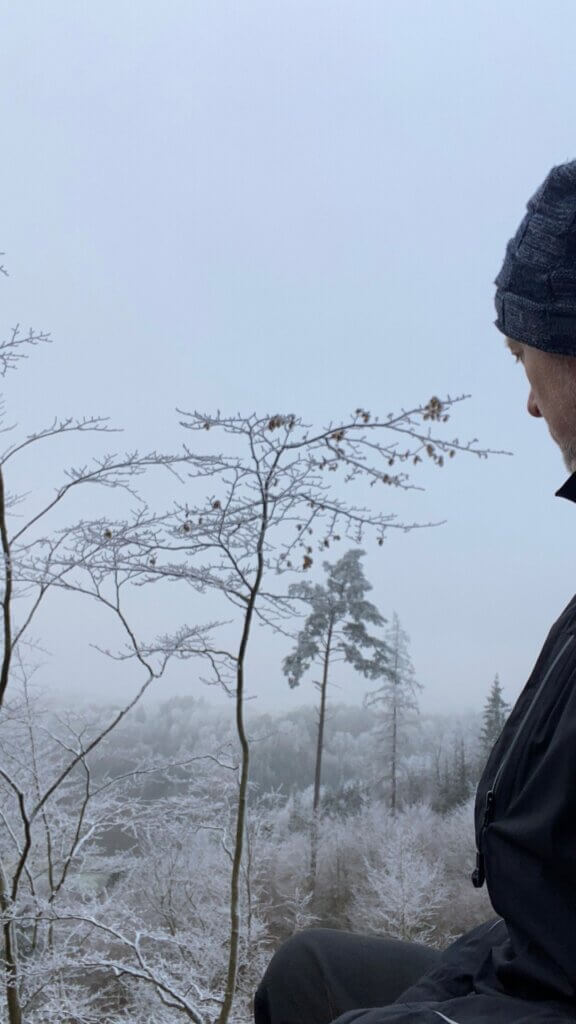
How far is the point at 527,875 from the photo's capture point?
0.59m

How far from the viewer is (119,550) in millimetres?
2404

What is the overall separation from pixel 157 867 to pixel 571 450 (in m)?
6.37

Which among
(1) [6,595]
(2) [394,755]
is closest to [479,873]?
(1) [6,595]

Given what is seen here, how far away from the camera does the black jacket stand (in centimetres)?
56

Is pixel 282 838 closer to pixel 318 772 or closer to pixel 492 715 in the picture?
pixel 318 772

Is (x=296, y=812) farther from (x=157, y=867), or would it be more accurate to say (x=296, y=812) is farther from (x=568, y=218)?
(x=568, y=218)

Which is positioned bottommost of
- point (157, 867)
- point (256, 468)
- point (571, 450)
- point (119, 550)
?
point (157, 867)

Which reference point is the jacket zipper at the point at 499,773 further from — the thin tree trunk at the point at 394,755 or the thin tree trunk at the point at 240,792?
the thin tree trunk at the point at 394,755

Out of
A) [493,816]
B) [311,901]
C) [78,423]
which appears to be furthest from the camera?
[311,901]

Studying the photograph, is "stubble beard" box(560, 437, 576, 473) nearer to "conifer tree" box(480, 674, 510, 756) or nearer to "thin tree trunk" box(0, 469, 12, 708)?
"thin tree trunk" box(0, 469, 12, 708)

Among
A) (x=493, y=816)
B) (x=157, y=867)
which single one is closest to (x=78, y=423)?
(x=493, y=816)

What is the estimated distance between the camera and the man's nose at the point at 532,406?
0.74 meters

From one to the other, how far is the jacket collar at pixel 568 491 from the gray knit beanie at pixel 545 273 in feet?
0.38

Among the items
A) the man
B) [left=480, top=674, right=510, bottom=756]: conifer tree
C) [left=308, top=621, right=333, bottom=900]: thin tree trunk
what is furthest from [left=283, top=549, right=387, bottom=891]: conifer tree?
the man
